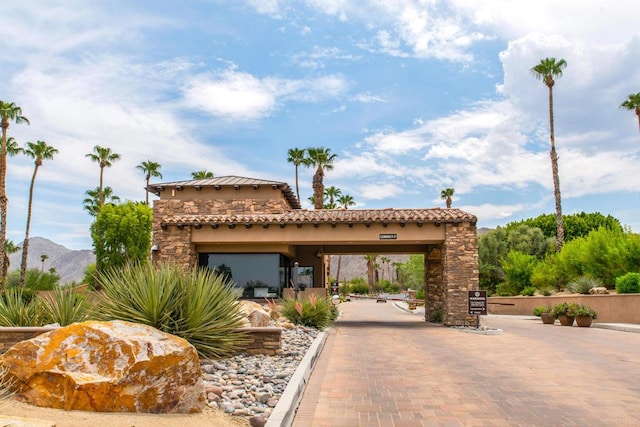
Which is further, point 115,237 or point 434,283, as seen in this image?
point 115,237

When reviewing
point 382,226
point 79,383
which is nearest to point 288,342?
point 79,383

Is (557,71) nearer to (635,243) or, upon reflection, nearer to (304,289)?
(635,243)

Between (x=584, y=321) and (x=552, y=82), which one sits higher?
(x=552, y=82)

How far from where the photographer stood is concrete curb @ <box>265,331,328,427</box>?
19.3 ft

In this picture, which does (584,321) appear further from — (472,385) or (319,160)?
(319,160)

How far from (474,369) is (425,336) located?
A: 6601mm

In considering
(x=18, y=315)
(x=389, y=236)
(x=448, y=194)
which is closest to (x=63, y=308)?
(x=18, y=315)

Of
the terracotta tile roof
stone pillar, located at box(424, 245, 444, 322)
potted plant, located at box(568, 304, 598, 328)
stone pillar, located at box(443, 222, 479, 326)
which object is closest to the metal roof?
the terracotta tile roof

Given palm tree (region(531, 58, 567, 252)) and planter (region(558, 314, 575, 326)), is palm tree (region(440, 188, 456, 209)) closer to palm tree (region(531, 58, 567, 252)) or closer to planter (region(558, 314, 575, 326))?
palm tree (region(531, 58, 567, 252))

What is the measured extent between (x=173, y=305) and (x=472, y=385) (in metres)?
4.90

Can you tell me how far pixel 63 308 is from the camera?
9.86 meters

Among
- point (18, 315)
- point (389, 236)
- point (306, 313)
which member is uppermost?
point (389, 236)

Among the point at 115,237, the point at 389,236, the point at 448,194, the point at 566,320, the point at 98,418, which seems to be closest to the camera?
the point at 98,418

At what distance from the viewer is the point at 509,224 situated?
58156mm
